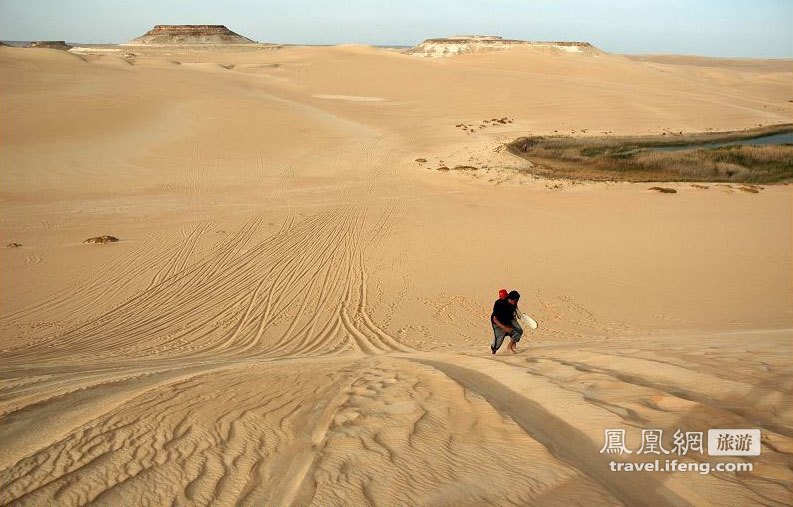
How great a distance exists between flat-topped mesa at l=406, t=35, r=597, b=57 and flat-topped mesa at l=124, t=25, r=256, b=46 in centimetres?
3035

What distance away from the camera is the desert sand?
3.90 meters

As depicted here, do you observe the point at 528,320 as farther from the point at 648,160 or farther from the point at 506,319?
the point at 648,160

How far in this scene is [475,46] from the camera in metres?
66.0

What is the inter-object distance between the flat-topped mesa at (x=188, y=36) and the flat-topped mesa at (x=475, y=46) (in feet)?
99.6

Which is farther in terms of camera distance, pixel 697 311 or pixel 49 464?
pixel 697 311

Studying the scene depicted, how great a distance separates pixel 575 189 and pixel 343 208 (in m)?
8.06

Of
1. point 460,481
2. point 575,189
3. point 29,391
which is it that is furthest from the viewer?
point 575,189

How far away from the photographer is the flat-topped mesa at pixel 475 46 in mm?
63281

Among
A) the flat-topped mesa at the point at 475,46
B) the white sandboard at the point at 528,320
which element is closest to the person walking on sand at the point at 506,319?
the white sandboard at the point at 528,320

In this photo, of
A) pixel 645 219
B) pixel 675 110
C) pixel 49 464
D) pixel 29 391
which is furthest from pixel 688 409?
pixel 675 110

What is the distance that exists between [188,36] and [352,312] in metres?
81.7

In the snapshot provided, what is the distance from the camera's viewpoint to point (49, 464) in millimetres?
3861

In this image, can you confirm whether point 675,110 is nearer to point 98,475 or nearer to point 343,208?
point 343,208

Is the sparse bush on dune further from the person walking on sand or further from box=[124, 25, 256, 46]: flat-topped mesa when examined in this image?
box=[124, 25, 256, 46]: flat-topped mesa
